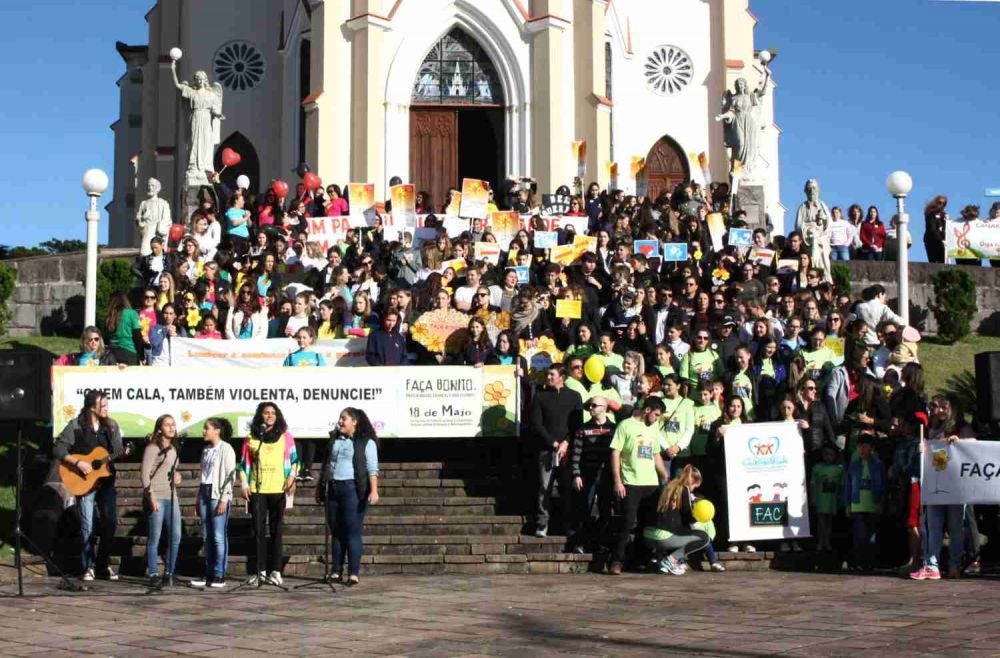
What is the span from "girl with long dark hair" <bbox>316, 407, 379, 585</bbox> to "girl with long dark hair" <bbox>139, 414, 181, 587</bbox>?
1427 mm

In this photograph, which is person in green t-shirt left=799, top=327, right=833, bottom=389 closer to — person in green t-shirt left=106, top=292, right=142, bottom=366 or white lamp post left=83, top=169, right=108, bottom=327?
person in green t-shirt left=106, top=292, right=142, bottom=366

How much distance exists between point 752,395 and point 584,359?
198 centimetres

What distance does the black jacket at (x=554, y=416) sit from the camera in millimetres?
15398

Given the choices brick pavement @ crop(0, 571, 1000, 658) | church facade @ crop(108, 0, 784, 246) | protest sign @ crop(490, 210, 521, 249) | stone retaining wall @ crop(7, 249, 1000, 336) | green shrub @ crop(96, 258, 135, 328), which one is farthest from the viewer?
church facade @ crop(108, 0, 784, 246)

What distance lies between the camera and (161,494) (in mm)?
14078

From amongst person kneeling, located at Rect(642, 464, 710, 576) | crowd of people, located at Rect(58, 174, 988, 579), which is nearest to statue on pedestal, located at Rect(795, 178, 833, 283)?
crowd of people, located at Rect(58, 174, 988, 579)

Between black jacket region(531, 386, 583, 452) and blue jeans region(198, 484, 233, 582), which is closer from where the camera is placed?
blue jeans region(198, 484, 233, 582)

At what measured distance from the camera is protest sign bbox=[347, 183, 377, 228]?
2364cm

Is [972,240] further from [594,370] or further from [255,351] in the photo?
[255,351]

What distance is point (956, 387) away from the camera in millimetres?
21422

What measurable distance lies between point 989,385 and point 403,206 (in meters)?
11.9

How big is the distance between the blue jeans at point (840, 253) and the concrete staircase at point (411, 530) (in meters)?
12.5

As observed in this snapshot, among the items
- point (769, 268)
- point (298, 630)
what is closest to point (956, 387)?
point (769, 268)

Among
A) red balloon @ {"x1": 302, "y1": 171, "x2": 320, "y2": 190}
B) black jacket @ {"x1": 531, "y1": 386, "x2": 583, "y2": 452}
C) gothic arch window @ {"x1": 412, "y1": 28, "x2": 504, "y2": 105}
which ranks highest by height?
gothic arch window @ {"x1": 412, "y1": 28, "x2": 504, "y2": 105}
